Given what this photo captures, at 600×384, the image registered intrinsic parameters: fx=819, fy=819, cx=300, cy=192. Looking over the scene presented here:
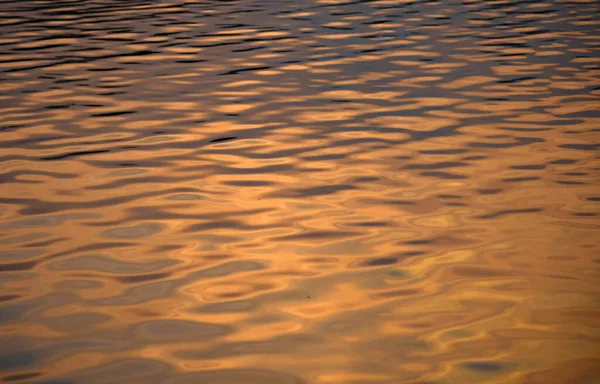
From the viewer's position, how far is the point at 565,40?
40.6 feet

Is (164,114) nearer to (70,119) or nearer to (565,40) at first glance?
(70,119)

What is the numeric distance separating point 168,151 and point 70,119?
1.75 metres

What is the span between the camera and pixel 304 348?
13.5ft

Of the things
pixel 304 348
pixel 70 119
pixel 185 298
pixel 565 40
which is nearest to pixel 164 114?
pixel 70 119

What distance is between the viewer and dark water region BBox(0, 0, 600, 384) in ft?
13.5

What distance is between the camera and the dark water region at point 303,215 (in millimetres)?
4109

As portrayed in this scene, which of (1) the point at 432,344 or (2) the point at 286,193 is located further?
(2) the point at 286,193

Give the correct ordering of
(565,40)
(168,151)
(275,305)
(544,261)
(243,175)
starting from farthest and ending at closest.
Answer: (565,40) → (168,151) → (243,175) → (544,261) → (275,305)

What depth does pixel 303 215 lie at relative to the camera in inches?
233

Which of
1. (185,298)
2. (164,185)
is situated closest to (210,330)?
(185,298)

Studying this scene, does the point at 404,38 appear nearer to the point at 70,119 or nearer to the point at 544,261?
the point at 70,119

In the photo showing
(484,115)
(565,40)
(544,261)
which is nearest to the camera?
(544,261)

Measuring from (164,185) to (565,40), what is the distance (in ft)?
26.2

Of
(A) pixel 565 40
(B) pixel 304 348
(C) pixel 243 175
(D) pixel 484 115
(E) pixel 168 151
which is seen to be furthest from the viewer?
(A) pixel 565 40
